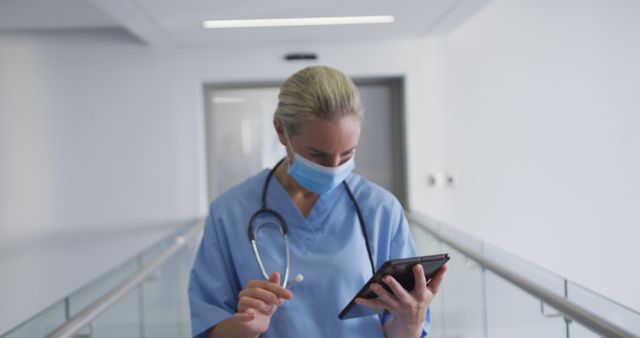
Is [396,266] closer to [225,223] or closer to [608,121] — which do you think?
[225,223]

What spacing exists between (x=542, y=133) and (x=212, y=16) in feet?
9.97

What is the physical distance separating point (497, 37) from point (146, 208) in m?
3.52

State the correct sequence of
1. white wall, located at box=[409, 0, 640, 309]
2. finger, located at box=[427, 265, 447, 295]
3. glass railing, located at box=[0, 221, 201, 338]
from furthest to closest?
white wall, located at box=[409, 0, 640, 309]
glass railing, located at box=[0, 221, 201, 338]
finger, located at box=[427, 265, 447, 295]

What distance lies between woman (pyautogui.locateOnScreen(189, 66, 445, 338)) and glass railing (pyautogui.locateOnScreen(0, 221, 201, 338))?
74cm

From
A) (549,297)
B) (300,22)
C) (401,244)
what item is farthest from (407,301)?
(300,22)

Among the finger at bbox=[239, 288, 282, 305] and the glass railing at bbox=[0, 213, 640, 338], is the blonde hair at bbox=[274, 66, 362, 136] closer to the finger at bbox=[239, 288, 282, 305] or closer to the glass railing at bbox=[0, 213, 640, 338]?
the finger at bbox=[239, 288, 282, 305]

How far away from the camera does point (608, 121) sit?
5.24 m

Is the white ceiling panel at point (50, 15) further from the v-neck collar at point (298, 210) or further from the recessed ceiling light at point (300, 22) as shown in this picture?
the v-neck collar at point (298, 210)

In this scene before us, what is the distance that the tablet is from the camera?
3.93 ft

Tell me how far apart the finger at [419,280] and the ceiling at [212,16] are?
3023 mm

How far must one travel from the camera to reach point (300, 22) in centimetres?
466

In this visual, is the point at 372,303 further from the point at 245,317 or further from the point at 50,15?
the point at 50,15

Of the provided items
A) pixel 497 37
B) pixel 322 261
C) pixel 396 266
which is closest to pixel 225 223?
pixel 322 261

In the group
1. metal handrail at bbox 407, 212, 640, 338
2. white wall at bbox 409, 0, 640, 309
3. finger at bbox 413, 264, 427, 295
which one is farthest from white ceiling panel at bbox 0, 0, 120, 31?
finger at bbox 413, 264, 427, 295
